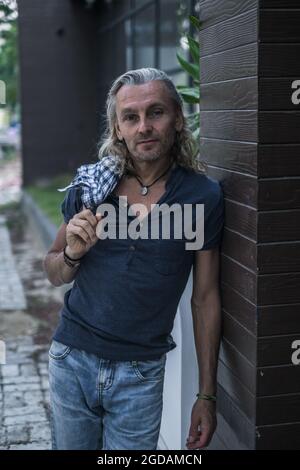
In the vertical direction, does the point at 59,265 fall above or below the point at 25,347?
above

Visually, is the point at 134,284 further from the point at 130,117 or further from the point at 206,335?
the point at 130,117

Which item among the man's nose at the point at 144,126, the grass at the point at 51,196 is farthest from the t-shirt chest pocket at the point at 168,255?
the grass at the point at 51,196

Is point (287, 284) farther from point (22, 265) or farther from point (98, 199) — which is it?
point (22, 265)

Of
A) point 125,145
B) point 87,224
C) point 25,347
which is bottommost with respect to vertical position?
point 25,347

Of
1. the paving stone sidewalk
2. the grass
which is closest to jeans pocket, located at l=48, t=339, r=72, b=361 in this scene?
the paving stone sidewalk

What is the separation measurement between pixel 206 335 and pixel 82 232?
24.0 inches

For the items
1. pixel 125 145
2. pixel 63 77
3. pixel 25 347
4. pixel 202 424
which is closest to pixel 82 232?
pixel 125 145

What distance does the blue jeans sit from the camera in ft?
7.43

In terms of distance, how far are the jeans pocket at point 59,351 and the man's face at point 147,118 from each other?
0.68 meters

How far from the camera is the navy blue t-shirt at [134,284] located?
2.24 m

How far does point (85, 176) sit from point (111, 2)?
10993 millimetres

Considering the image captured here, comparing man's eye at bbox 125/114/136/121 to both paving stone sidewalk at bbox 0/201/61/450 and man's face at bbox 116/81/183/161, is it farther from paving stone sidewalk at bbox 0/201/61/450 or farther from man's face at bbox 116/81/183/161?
paving stone sidewalk at bbox 0/201/61/450

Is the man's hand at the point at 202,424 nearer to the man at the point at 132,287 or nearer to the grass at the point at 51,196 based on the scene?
the man at the point at 132,287

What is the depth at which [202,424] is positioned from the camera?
2.40 m
